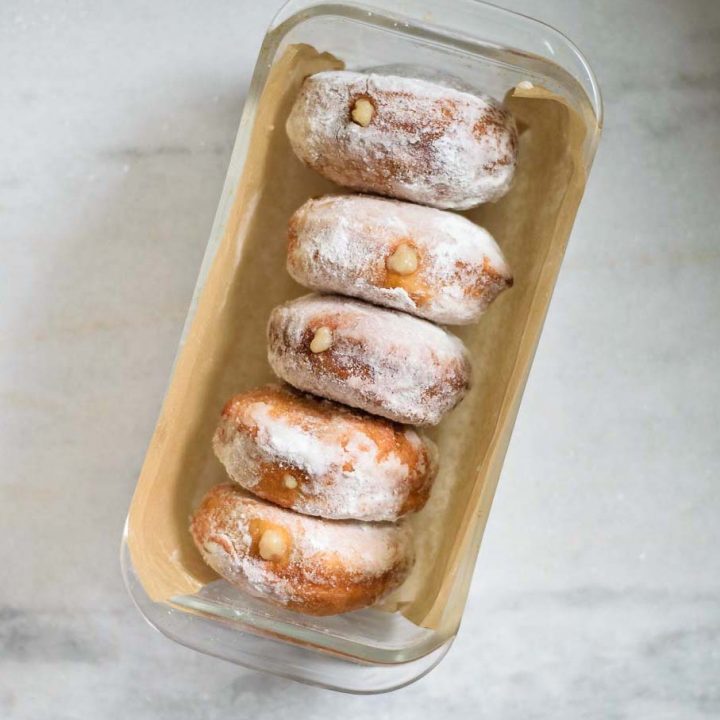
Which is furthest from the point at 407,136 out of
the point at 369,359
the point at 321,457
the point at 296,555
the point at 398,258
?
the point at 296,555

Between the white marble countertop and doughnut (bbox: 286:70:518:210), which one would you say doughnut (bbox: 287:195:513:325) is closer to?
doughnut (bbox: 286:70:518:210)

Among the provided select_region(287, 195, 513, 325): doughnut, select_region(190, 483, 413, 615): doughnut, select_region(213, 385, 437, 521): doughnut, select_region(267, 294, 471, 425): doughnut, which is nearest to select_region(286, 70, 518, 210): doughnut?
select_region(287, 195, 513, 325): doughnut

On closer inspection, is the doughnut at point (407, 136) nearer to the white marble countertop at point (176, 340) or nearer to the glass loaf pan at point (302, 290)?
the glass loaf pan at point (302, 290)

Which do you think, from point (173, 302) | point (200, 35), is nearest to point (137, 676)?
point (173, 302)

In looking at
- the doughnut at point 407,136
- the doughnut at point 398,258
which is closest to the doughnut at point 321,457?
the doughnut at point 398,258

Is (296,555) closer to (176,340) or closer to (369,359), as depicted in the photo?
(369,359)

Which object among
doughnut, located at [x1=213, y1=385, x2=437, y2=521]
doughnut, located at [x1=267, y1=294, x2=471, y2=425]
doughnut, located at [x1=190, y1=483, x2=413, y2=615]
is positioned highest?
doughnut, located at [x1=267, y1=294, x2=471, y2=425]

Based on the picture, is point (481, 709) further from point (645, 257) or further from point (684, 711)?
point (645, 257)
